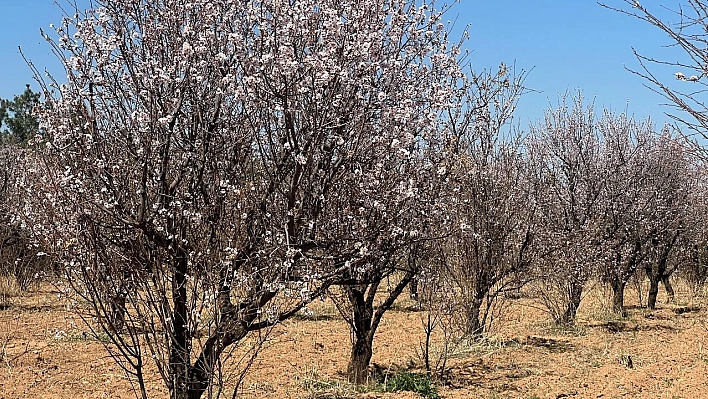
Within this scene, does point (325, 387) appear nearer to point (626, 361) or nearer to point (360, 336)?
point (360, 336)

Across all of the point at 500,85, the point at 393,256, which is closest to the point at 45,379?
the point at 393,256

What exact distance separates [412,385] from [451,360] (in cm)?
249

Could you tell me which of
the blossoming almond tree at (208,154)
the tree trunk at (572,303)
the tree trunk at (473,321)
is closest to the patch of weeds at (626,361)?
the tree trunk at (473,321)

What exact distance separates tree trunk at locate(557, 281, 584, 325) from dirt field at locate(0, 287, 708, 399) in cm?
29

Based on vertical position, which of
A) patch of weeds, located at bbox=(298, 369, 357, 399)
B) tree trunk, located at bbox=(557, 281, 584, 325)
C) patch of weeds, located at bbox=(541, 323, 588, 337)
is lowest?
patch of weeds, located at bbox=(298, 369, 357, 399)

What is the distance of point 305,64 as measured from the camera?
5.34 meters

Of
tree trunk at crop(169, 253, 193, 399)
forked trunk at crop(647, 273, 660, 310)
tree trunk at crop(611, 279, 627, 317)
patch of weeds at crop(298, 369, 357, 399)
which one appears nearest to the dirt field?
patch of weeds at crop(298, 369, 357, 399)

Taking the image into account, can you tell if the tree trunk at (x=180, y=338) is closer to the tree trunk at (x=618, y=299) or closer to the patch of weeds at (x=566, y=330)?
the patch of weeds at (x=566, y=330)

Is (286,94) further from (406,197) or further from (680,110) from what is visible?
(680,110)

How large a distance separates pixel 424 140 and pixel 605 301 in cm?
1177

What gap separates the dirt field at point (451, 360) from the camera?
8391 millimetres

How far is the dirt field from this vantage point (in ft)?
27.5

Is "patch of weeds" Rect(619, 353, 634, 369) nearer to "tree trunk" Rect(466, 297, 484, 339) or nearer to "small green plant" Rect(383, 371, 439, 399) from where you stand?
"tree trunk" Rect(466, 297, 484, 339)

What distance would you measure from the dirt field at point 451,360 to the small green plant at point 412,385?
0.70 ft
